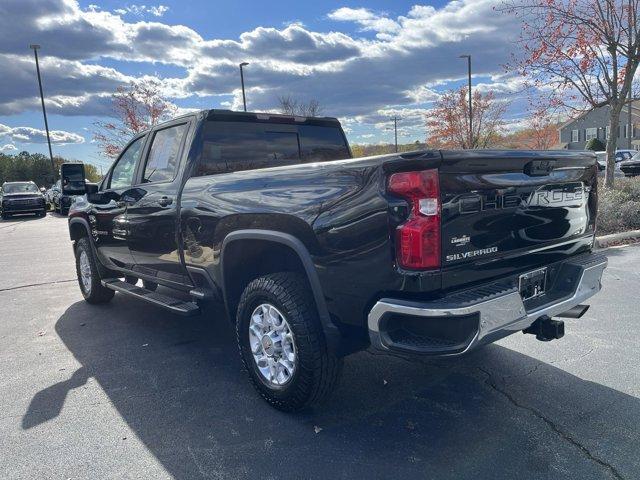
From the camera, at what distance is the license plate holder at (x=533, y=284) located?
2918 mm

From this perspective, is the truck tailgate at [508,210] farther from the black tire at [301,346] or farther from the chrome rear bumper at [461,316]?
the black tire at [301,346]

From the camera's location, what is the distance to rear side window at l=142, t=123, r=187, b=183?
4.32m

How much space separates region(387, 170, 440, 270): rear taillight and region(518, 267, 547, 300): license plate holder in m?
0.77

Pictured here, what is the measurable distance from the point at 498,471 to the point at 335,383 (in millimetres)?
1011

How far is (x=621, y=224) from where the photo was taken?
923cm

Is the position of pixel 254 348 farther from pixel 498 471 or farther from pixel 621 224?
pixel 621 224

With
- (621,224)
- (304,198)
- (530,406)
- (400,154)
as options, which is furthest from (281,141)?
(621,224)

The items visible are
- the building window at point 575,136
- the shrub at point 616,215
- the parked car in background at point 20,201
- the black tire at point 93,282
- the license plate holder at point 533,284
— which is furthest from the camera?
the building window at point 575,136

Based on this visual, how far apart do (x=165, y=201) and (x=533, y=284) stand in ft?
9.34

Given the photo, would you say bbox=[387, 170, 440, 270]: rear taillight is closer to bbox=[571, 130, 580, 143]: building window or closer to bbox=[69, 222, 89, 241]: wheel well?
bbox=[69, 222, 89, 241]: wheel well

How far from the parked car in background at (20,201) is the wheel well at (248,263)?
842 inches

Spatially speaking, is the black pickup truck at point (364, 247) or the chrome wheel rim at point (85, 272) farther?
the chrome wheel rim at point (85, 272)

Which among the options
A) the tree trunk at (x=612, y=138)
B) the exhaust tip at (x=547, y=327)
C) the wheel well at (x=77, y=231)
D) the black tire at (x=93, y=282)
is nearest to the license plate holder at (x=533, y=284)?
the exhaust tip at (x=547, y=327)

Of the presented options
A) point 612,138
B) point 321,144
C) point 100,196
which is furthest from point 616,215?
point 100,196
